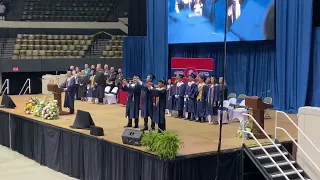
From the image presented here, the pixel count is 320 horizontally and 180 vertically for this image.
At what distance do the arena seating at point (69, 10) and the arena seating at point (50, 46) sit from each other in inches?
77.6

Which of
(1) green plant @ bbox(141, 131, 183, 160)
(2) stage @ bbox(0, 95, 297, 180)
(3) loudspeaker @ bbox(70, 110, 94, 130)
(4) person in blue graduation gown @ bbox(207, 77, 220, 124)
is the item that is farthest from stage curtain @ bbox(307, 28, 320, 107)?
(1) green plant @ bbox(141, 131, 183, 160)

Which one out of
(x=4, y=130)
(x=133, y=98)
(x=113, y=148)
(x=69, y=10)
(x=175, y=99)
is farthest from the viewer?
(x=69, y=10)

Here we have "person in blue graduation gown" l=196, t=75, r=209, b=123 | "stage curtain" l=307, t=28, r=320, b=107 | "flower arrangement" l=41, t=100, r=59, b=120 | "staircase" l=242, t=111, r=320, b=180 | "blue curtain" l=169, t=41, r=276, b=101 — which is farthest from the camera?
"blue curtain" l=169, t=41, r=276, b=101

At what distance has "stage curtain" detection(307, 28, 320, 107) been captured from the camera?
49.6ft

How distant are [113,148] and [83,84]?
945cm

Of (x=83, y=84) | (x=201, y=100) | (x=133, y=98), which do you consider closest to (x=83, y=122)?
(x=133, y=98)

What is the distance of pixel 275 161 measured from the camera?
380 inches

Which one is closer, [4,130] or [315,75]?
[4,130]

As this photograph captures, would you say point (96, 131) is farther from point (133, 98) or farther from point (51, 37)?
point (51, 37)

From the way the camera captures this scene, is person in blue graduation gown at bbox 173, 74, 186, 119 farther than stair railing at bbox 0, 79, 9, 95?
No

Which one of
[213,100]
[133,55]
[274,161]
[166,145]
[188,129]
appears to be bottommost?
[274,161]

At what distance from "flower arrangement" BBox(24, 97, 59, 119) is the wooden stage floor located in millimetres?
193

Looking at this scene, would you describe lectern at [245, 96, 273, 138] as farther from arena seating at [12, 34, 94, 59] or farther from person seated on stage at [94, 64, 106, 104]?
arena seating at [12, 34, 94, 59]

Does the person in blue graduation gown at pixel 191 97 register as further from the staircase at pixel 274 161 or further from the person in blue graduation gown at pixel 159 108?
the staircase at pixel 274 161
